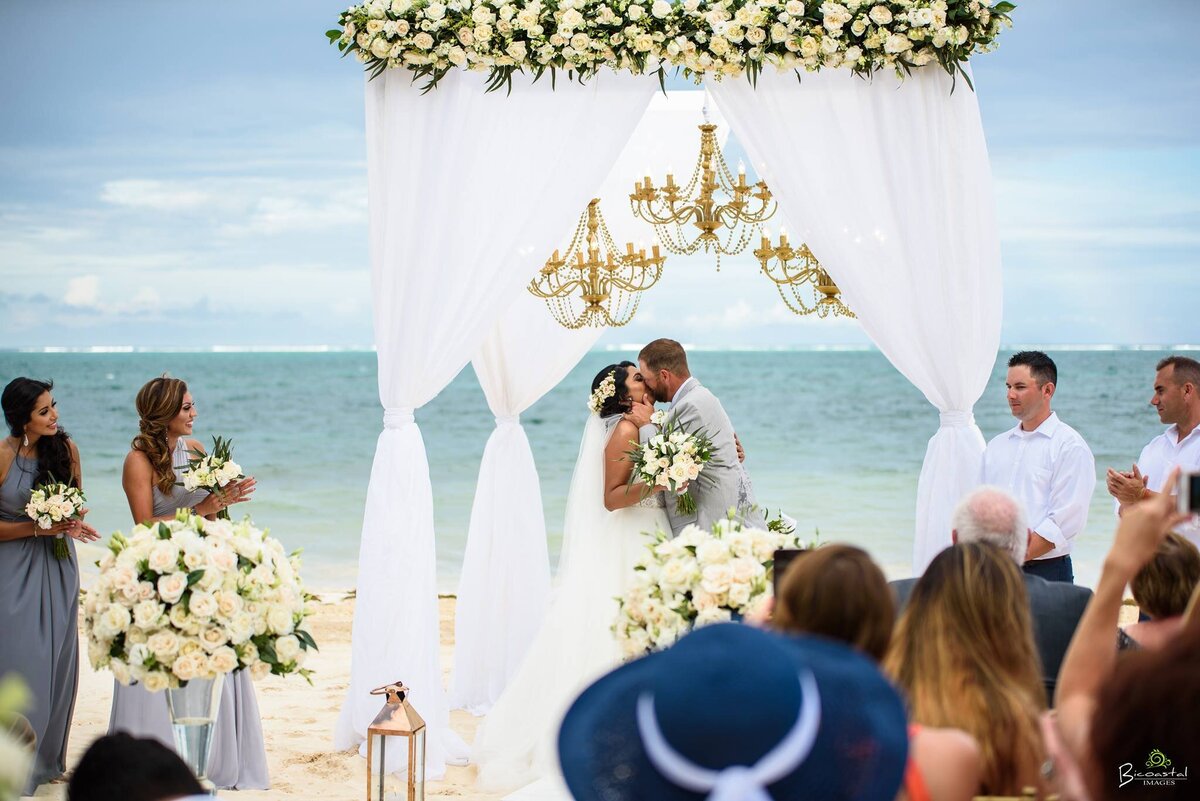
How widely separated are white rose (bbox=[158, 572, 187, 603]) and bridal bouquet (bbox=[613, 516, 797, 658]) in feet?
4.14

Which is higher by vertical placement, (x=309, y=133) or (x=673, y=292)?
(x=309, y=133)

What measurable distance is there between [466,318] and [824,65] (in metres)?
1.80

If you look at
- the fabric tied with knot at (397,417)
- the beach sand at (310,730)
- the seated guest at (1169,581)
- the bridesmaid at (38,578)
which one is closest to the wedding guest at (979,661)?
the seated guest at (1169,581)

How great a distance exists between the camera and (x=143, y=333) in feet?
83.4

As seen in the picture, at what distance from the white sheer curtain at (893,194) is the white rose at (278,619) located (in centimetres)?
271

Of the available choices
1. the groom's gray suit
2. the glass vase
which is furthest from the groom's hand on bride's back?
the glass vase

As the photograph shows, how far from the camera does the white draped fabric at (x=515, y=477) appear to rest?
6.32 metres

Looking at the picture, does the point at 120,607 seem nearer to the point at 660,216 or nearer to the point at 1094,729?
the point at 1094,729

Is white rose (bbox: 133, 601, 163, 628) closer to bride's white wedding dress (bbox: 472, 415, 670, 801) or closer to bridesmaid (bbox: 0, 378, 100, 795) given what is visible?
bridesmaid (bbox: 0, 378, 100, 795)

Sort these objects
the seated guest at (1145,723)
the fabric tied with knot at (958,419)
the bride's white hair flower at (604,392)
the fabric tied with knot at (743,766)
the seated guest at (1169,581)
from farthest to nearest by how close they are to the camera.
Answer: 1. the bride's white hair flower at (604,392)
2. the fabric tied with knot at (958,419)
3. the seated guest at (1169,581)
4. the fabric tied with knot at (743,766)
5. the seated guest at (1145,723)

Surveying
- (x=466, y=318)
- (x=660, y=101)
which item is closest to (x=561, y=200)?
(x=466, y=318)

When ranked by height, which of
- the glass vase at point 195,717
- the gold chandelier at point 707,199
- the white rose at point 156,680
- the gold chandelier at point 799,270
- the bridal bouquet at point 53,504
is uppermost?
the gold chandelier at point 707,199

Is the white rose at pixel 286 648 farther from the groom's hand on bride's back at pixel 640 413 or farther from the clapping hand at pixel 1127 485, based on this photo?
the clapping hand at pixel 1127 485

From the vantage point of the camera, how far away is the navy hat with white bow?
1329mm
